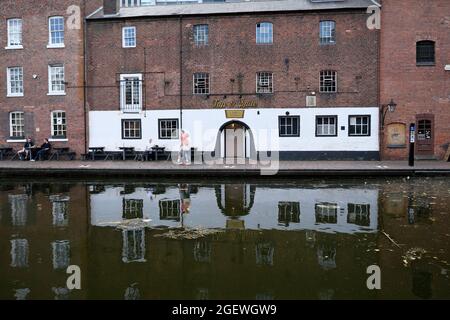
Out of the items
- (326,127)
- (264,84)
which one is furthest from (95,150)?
(326,127)

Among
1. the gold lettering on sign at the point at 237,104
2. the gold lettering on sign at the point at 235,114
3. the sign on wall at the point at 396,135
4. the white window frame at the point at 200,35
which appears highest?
the white window frame at the point at 200,35

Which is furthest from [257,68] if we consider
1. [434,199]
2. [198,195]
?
[434,199]

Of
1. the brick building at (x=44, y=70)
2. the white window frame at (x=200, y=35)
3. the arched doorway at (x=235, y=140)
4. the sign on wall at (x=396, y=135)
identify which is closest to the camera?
the sign on wall at (x=396, y=135)

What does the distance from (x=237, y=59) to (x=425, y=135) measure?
31.6 feet

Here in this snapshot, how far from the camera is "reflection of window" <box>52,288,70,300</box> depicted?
230 inches

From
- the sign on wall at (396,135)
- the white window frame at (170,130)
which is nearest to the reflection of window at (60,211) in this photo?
the white window frame at (170,130)

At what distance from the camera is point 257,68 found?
74.3 feet

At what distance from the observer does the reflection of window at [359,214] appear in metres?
10.0

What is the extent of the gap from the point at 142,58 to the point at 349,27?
10.3 metres

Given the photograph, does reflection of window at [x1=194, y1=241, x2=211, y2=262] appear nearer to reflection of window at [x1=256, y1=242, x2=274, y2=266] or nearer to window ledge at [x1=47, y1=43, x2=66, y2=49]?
reflection of window at [x1=256, y1=242, x2=274, y2=266]

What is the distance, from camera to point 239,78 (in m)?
22.7

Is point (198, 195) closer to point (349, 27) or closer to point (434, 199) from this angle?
point (434, 199)

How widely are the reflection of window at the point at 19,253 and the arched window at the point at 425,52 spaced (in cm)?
1925

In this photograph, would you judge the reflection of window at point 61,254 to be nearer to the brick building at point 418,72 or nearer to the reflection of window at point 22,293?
the reflection of window at point 22,293
